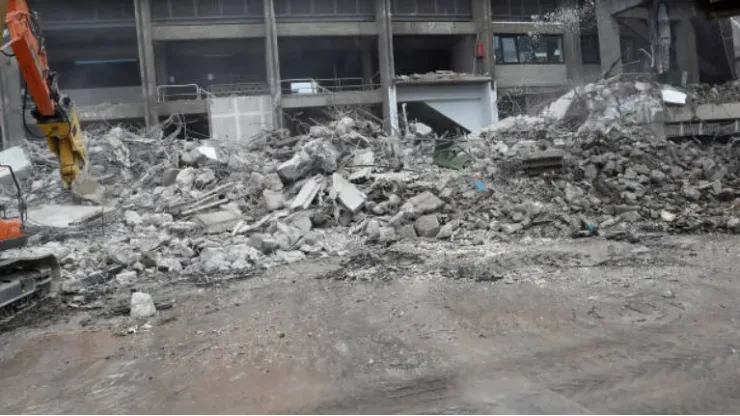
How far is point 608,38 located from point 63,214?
17487mm

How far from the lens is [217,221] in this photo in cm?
948

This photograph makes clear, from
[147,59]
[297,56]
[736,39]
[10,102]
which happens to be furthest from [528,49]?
[10,102]

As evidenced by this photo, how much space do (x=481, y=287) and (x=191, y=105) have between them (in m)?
18.0

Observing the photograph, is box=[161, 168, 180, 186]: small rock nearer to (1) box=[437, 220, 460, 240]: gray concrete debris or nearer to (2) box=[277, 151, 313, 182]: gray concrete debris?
(2) box=[277, 151, 313, 182]: gray concrete debris

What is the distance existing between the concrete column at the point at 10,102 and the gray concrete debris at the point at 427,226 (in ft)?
60.2

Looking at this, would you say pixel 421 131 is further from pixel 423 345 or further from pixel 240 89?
pixel 423 345

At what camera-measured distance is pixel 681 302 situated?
5336 mm

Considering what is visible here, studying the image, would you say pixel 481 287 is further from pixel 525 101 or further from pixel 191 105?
pixel 525 101

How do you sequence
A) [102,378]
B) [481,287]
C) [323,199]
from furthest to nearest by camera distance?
1. [323,199]
2. [481,287]
3. [102,378]

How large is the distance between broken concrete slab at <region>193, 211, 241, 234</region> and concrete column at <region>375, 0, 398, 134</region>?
1387 centimetres

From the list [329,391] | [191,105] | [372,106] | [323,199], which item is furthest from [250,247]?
[372,106]

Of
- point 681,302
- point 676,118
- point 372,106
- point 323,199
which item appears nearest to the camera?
point 681,302

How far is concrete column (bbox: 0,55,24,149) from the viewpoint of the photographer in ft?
68.7

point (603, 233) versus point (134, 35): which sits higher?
point (134, 35)
